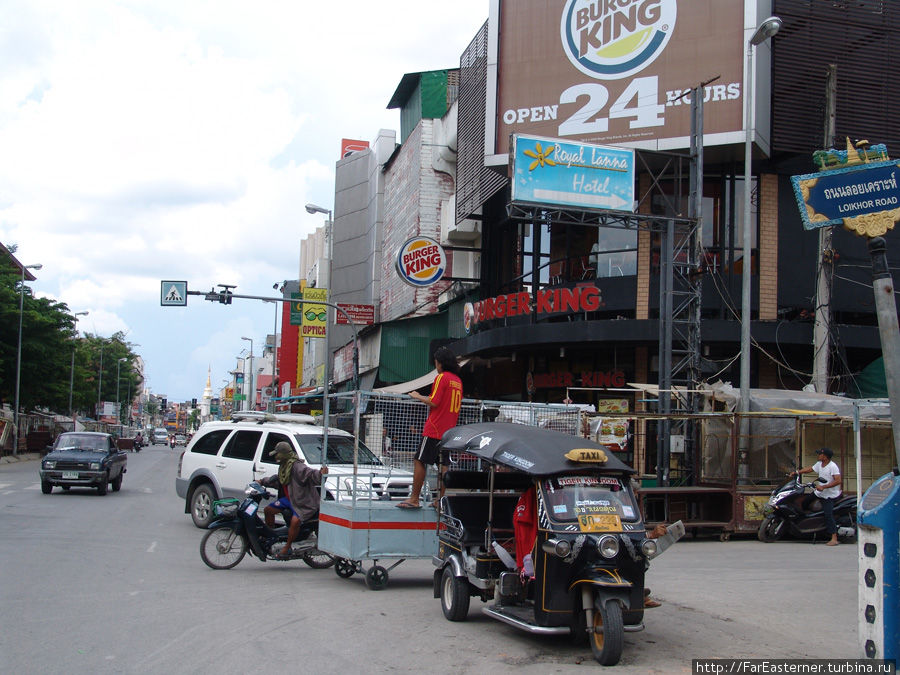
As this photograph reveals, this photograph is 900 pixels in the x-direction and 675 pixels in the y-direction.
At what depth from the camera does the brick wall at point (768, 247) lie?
74.7ft

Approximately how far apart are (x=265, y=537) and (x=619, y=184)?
12.2 m

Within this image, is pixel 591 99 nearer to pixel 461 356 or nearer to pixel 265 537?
pixel 461 356

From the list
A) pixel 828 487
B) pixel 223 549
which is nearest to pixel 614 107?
pixel 828 487

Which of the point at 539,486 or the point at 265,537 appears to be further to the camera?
the point at 265,537

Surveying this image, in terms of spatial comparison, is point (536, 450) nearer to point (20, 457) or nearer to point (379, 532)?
point (379, 532)

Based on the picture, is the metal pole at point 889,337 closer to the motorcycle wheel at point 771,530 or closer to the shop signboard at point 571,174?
the motorcycle wheel at point 771,530

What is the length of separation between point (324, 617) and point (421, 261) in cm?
2303

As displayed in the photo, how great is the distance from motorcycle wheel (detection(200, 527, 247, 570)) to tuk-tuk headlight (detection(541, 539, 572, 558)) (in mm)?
5701

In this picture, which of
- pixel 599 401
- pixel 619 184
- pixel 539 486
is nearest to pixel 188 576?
pixel 539 486

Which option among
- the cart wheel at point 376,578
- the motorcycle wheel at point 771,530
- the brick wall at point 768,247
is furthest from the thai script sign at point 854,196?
the brick wall at point 768,247

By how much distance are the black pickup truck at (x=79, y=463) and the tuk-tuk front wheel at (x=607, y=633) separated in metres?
19.6

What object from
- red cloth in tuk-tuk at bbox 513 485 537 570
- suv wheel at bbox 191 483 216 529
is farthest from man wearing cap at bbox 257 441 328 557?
suv wheel at bbox 191 483 216 529

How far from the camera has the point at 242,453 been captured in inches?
608

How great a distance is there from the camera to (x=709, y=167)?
23859 millimetres
